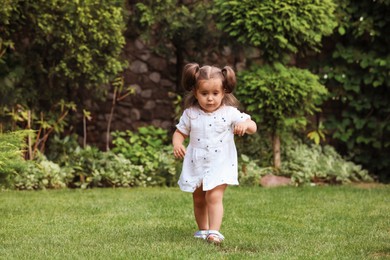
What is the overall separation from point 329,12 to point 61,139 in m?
3.69

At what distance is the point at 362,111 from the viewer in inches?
412

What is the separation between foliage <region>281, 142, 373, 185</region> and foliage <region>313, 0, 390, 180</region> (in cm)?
35

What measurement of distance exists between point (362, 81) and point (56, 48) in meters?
4.03

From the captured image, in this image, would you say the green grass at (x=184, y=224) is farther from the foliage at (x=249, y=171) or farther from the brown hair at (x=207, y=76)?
the brown hair at (x=207, y=76)

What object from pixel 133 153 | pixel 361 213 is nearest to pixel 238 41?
pixel 133 153

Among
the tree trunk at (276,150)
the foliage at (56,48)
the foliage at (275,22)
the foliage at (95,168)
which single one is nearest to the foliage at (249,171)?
the tree trunk at (276,150)

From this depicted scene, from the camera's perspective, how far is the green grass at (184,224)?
4.86m

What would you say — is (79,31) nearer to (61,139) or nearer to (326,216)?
(61,139)

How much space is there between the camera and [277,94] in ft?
30.1

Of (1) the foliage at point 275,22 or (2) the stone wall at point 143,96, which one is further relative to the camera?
(2) the stone wall at point 143,96

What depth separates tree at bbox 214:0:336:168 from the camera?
9.13 metres

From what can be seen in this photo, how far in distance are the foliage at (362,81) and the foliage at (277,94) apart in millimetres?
968

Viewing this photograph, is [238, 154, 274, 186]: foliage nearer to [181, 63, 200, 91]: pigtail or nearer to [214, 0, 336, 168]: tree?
[214, 0, 336, 168]: tree

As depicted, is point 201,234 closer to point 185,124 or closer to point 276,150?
point 185,124
